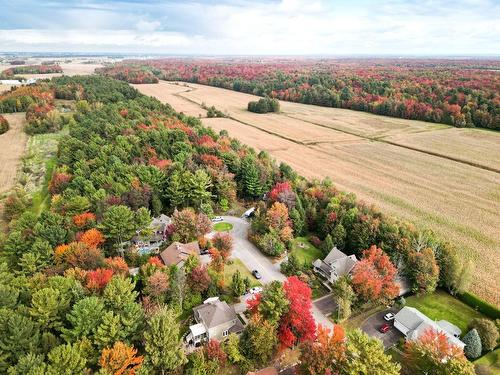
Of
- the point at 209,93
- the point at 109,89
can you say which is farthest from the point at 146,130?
the point at 209,93

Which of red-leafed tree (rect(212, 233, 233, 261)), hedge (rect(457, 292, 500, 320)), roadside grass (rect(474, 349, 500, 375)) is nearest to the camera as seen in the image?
roadside grass (rect(474, 349, 500, 375))

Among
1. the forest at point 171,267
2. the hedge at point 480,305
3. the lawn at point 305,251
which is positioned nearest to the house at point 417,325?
the forest at point 171,267

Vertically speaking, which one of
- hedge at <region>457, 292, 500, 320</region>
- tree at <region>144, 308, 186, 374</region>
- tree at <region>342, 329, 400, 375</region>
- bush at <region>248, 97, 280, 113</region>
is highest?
bush at <region>248, 97, 280, 113</region>

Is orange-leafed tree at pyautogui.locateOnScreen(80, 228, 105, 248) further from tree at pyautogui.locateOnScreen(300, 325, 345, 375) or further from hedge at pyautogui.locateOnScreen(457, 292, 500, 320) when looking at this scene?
hedge at pyautogui.locateOnScreen(457, 292, 500, 320)

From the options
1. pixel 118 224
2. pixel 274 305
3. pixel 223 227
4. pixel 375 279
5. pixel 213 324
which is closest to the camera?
pixel 274 305

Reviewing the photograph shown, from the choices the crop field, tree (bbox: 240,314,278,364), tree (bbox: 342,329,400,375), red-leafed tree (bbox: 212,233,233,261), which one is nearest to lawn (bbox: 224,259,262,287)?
red-leafed tree (bbox: 212,233,233,261)

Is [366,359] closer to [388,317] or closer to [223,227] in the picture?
[388,317]

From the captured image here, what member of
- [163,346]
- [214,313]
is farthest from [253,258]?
[163,346]
